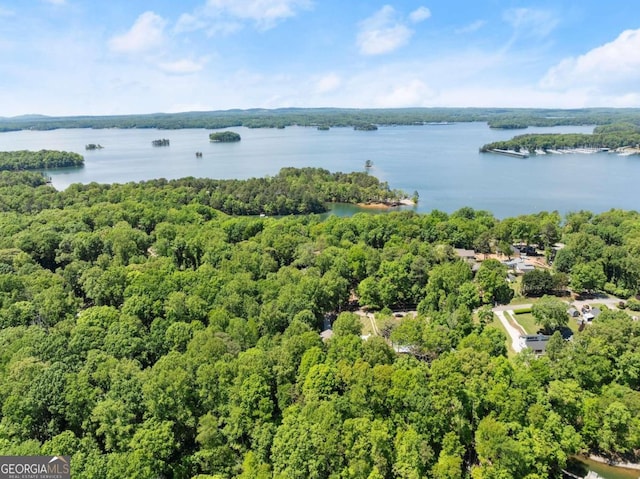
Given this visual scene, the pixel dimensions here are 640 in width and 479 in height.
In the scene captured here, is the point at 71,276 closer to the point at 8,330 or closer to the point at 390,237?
the point at 8,330

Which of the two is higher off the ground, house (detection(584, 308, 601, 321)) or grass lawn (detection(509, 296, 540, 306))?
house (detection(584, 308, 601, 321))

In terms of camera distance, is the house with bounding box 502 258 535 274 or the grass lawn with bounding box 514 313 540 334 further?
the house with bounding box 502 258 535 274

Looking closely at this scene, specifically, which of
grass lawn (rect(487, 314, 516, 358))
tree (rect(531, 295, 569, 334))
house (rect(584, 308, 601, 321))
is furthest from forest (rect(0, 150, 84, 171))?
house (rect(584, 308, 601, 321))

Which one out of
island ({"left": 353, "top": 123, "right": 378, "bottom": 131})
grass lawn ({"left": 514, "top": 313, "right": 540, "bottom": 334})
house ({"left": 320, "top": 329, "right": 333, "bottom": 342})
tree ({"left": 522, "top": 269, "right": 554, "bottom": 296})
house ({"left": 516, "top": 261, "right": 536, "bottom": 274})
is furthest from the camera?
island ({"left": 353, "top": 123, "right": 378, "bottom": 131})

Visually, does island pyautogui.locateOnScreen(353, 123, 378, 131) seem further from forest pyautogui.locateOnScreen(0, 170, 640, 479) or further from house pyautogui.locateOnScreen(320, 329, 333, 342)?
house pyautogui.locateOnScreen(320, 329, 333, 342)

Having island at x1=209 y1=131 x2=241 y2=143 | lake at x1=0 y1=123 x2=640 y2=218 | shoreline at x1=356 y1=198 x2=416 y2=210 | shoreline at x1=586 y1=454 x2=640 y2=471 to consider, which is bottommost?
shoreline at x1=586 y1=454 x2=640 y2=471

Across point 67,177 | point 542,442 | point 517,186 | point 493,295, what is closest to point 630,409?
point 542,442

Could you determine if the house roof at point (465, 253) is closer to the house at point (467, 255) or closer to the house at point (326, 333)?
the house at point (467, 255)
